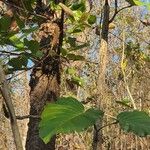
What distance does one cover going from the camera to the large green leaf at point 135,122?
2.53 feet

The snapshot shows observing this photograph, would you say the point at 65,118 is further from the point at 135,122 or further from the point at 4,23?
the point at 4,23

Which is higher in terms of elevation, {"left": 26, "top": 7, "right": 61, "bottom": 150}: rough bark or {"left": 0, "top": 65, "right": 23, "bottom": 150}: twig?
{"left": 0, "top": 65, "right": 23, "bottom": 150}: twig

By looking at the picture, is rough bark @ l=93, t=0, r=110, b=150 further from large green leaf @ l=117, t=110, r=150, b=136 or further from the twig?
the twig

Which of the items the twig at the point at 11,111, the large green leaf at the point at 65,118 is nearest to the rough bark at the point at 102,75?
the large green leaf at the point at 65,118

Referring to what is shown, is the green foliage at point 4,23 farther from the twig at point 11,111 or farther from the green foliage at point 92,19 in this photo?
the twig at point 11,111

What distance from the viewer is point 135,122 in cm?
80

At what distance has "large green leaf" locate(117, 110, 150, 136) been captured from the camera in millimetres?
770

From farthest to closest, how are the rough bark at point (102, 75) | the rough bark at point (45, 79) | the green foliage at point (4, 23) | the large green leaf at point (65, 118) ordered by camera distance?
1. the rough bark at point (45, 79)
2. the green foliage at point (4, 23)
3. the rough bark at point (102, 75)
4. the large green leaf at point (65, 118)

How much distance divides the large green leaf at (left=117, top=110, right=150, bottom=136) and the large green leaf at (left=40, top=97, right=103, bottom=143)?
0.15 feet

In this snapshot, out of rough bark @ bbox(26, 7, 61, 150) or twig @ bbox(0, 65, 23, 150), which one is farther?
rough bark @ bbox(26, 7, 61, 150)

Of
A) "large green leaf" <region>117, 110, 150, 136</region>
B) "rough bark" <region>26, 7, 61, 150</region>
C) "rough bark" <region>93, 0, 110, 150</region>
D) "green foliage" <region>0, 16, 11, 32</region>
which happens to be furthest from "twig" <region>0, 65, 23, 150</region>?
"rough bark" <region>26, 7, 61, 150</region>

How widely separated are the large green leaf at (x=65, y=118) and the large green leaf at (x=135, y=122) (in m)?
0.05

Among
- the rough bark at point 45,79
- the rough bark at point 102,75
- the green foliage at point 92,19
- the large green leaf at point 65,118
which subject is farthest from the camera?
the rough bark at point 45,79

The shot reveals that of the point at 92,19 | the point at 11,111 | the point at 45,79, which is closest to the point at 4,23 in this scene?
the point at 92,19
